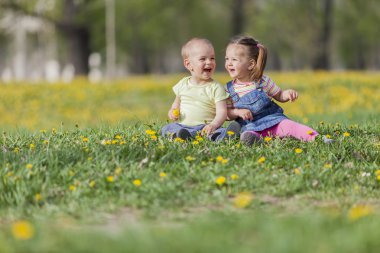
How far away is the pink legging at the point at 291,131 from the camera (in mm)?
6301

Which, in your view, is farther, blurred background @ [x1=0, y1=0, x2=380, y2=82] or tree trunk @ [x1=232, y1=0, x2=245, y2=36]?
tree trunk @ [x1=232, y1=0, x2=245, y2=36]

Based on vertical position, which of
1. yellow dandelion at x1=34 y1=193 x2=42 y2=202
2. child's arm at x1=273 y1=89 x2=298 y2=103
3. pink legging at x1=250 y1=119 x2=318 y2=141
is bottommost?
yellow dandelion at x1=34 y1=193 x2=42 y2=202

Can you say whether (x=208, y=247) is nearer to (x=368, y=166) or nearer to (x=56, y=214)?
(x=56, y=214)

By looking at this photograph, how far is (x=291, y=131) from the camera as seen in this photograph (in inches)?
251

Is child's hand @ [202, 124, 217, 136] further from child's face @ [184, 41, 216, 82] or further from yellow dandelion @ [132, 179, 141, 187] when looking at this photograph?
yellow dandelion @ [132, 179, 141, 187]

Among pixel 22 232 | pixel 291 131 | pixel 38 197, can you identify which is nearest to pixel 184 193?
pixel 38 197

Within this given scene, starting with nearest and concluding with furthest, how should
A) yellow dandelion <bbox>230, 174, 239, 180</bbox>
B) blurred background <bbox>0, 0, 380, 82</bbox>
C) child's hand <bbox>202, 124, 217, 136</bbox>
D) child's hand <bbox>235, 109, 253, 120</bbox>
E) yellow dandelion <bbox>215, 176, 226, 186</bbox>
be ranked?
yellow dandelion <bbox>215, 176, 226, 186</bbox> → yellow dandelion <bbox>230, 174, 239, 180</bbox> → child's hand <bbox>202, 124, 217, 136</bbox> → child's hand <bbox>235, 109, 253, 120</bbox> → blurred background <bbox>0, 0, 380, 82</bbox>

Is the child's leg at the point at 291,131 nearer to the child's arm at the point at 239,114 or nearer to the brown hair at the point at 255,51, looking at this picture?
the child's arm at the point at 239,114

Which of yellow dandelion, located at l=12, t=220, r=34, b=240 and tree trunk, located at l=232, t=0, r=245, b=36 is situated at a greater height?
tree trunk, located at l=232, t=0, r=245, b=36

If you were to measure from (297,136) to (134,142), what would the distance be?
1.63m

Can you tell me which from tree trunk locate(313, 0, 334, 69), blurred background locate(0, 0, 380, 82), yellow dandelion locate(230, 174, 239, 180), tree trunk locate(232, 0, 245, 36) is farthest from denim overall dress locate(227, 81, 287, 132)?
tree trunk locate(313, 0, 334, 69)

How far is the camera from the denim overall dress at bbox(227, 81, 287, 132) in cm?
644

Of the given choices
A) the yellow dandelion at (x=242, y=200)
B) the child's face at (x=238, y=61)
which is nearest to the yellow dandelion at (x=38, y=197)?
the yellow dandelion at (x=242, y=200)

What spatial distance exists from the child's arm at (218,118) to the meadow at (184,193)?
0.27 metres
